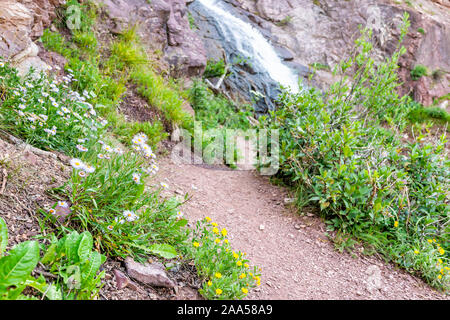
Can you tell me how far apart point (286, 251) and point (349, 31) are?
40.1 feet

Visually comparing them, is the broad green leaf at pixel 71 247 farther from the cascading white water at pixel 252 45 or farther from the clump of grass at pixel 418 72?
the clump of grass at pixel 418 72

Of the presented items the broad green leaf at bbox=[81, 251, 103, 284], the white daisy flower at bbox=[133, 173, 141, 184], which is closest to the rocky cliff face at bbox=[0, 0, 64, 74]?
the white daisy flower at bbox=[133, 173, 141, 184]

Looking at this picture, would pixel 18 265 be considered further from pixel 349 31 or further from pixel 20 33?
pixel 349 31

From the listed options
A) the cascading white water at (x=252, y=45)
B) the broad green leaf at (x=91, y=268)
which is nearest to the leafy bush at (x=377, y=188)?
the broad green leaf at (x=91, y=268)

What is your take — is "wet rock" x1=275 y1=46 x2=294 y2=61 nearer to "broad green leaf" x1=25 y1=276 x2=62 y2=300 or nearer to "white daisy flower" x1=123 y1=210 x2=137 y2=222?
"white daisy flower" x1=123 y1=210 x2=137 y2=222

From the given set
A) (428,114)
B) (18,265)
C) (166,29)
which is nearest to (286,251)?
(18,265)

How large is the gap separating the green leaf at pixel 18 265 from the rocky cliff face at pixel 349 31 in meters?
10.9

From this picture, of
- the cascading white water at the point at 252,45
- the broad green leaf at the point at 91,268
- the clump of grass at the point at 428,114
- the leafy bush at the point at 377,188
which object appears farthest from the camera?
the clump of grass at the point at 428,114

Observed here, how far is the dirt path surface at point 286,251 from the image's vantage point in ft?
8.30

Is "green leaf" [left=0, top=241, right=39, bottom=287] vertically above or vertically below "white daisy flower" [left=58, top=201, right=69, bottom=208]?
above

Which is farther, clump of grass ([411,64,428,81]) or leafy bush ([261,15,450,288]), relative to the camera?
clump of grass ([411,64,428,81])

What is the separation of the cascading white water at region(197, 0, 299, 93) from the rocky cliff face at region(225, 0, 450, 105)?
0.99 meters

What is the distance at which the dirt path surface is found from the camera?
2.53m
